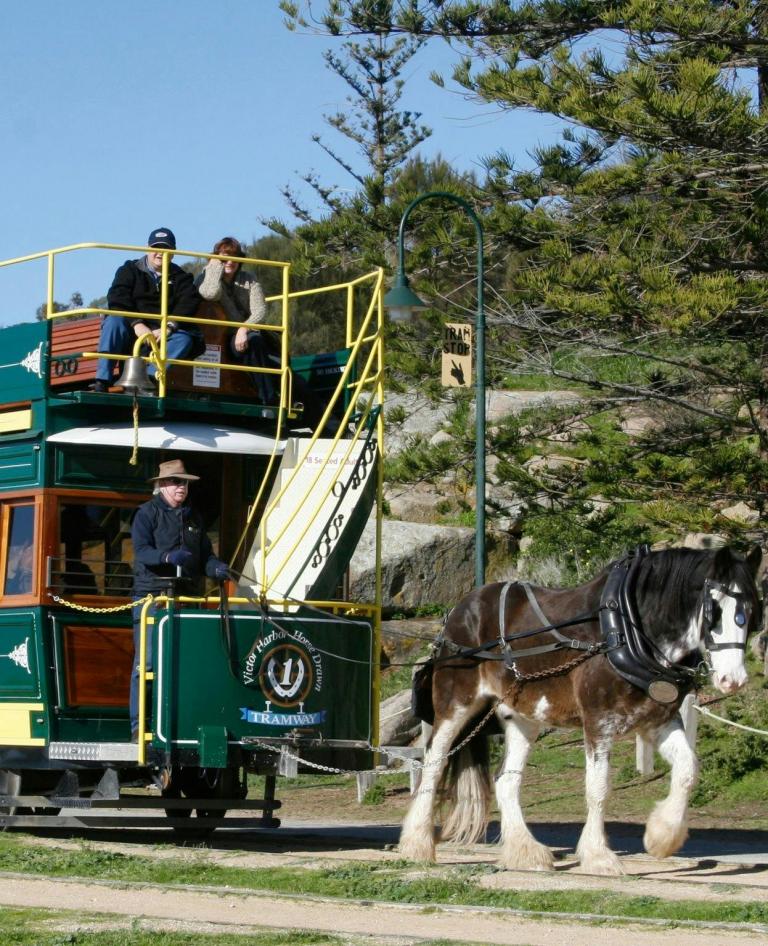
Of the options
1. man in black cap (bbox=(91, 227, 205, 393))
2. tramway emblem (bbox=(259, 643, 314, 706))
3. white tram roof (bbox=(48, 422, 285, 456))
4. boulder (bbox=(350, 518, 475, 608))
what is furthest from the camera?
boulder (bbox=(350, 518, 475, 608))

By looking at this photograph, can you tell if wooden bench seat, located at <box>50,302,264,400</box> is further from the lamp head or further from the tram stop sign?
the tram stop sign

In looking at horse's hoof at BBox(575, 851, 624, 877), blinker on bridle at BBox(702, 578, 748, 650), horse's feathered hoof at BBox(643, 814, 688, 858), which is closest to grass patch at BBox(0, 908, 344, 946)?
horse's hoof at BBox(575, 851, 624, 877)

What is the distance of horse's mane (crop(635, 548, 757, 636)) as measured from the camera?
33.6ft

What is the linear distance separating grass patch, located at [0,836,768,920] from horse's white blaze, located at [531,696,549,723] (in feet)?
4.84

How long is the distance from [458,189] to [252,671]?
26.7 ft

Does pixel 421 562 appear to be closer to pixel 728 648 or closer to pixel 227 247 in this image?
pixel 227 247

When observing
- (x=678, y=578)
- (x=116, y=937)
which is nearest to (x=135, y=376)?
(x=678, y=578)

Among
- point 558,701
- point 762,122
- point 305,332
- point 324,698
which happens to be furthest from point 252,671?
point 305,332

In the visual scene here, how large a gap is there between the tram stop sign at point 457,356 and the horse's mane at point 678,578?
5673 millimetres

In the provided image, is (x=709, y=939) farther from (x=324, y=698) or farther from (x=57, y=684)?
(x=57, y=684)

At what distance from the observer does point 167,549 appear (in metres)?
11.7

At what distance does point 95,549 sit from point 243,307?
2.54m

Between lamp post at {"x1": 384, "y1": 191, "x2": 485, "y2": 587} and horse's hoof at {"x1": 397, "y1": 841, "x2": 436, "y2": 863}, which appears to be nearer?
horse's hoof at {"x1": 397, "y1": 841, "x2": 436, "y2": 863}

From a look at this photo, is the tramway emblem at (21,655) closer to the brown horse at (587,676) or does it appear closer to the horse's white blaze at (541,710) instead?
the brown horse at (587,676)
